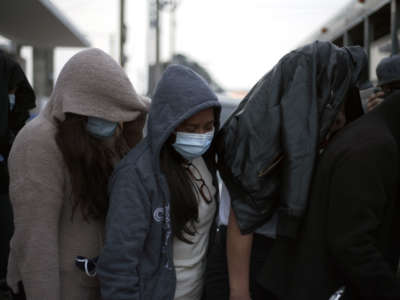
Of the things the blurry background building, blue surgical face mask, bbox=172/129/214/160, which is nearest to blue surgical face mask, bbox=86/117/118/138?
blue surgical face mask, bbox=172/129/214/160

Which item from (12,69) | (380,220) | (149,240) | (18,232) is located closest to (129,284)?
(149,240)

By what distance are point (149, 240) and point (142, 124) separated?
705 mm

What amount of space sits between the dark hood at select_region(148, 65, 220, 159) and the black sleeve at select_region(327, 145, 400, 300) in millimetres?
616

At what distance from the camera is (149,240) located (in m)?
1.46

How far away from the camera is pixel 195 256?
1609 millimetres

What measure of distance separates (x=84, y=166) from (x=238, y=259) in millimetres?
693

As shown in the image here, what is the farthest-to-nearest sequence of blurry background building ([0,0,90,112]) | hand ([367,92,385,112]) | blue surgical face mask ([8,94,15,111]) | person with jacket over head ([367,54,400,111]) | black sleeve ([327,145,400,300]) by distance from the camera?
1. blurry background building ([0,0,90,112])
2. blue surgical face mask ([8,94,15,111])
3. person with jacket over head ([367,54,400,111])
4. hand ([367,92,385,112])
5. black sleeve ([327,145,400,300])

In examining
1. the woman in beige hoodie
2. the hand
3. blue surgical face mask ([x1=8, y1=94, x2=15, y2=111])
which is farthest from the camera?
blue surgical face mask ([x1=8, y1=94, x2=15, y2=111])

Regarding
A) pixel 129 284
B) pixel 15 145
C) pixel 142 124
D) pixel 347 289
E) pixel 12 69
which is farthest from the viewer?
pixel 12 69

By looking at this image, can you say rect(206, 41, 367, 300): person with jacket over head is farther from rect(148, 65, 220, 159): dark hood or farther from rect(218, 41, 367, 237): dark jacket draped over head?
rect(148, 65, 220, 159): dark hood

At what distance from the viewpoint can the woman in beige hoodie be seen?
4.63 ft

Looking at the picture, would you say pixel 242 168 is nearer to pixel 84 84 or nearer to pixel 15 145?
pixel 84 84

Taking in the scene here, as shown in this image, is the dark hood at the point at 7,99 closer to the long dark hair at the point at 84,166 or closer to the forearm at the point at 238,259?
the long dark hair at the point at 84,166

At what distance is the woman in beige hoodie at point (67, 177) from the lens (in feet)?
4.63
